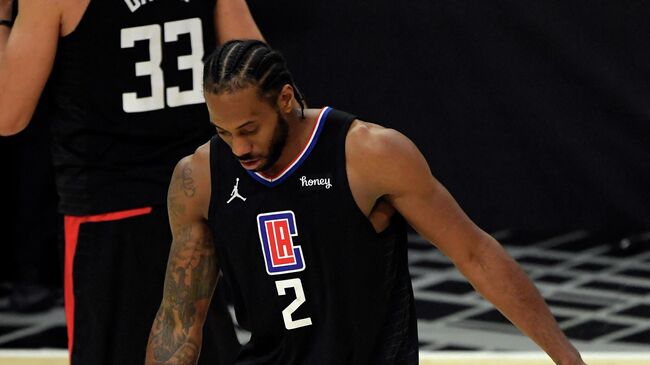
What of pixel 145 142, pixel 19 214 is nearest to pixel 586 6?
pixel 145 142

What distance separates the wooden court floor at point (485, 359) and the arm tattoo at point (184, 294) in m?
1.85

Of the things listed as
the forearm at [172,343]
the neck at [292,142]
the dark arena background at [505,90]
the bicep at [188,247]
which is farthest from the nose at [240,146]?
the dark arena background at [505,90]

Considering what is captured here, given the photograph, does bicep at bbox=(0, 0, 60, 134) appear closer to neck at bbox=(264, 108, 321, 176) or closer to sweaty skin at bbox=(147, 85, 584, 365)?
sweaty skin at bbox=(147, 85, 584, 365)

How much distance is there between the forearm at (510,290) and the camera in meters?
2.75

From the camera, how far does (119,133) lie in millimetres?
3402

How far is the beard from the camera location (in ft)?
8.96

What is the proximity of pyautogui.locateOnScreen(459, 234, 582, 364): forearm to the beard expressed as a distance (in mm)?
417

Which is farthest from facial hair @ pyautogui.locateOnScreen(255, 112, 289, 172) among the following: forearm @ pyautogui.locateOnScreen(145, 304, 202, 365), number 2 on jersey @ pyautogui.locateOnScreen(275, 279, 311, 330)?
forearm @ pyautogui.locateOnScreen(145, 304, 202, 365)

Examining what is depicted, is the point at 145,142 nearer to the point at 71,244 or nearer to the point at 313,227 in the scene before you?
the point at 71,244

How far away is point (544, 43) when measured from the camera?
169 inches

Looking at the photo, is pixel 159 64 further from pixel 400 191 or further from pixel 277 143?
pixel 400 191

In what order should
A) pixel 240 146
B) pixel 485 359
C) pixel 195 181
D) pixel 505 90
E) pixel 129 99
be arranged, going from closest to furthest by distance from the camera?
pixel 240 146
pixel 195 181
pixel 129 99
pixel 505 90
pixel 485 359

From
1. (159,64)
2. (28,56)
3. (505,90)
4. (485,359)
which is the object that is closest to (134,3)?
(159,64)

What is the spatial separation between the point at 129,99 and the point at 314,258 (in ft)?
2.72
